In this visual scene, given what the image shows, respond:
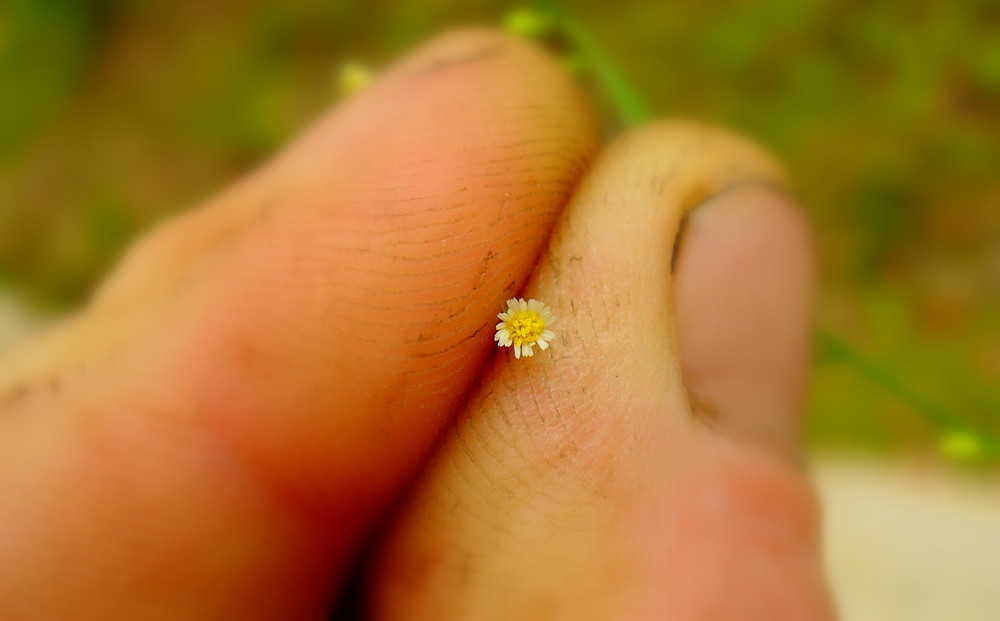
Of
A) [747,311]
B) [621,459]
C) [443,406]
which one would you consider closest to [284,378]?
[443,406]

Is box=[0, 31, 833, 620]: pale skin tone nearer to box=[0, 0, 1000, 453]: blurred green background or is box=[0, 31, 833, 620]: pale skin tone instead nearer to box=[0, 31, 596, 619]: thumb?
box=[0, 31, 596, 619]: thumb

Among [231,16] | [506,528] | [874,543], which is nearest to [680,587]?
[506,528]

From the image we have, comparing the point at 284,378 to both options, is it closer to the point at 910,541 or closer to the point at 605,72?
the point at 605,72

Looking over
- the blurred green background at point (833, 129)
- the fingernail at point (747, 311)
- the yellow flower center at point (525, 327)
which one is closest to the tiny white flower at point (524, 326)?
the yellow flower center at point (525, 327)

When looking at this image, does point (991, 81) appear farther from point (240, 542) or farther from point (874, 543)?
point (240, 542)

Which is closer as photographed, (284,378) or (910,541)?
(284,378)

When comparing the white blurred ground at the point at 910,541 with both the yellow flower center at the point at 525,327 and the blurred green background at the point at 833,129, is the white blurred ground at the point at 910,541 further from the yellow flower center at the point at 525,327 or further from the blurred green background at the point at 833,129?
the yellow flower center at the point at 525,327
